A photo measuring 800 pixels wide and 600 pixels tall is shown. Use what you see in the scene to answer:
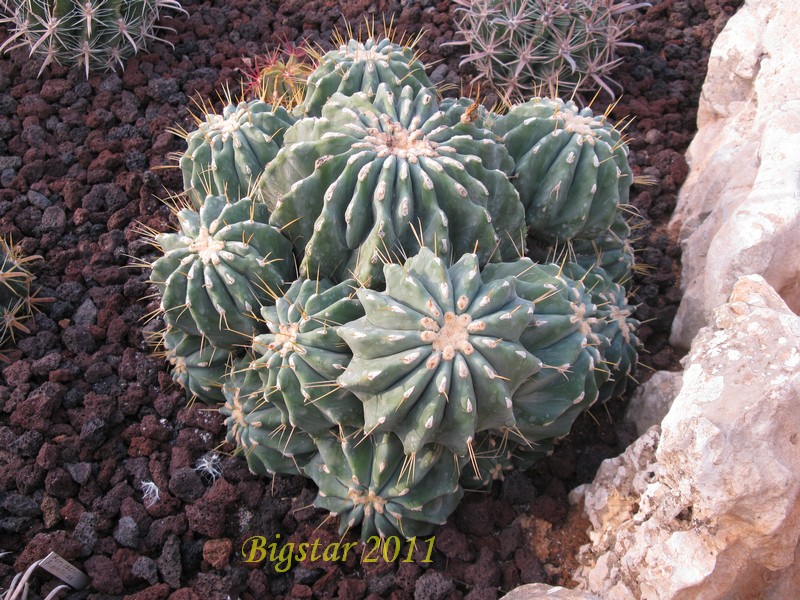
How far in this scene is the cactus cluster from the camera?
7.73ft

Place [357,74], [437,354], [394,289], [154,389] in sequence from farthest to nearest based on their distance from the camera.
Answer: [154,389]
[357,74]
[394,289]
[437,354]

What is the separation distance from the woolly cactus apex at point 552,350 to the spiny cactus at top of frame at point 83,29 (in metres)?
3.43

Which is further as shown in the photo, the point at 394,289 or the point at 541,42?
the point at 541,42

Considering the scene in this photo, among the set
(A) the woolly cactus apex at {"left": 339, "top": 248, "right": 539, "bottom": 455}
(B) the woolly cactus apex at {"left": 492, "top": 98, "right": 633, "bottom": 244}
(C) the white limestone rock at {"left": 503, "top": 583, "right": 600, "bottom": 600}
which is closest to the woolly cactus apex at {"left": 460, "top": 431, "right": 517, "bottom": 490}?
(C) the white limestone rock at {"left": 503, "top": 583, "right": 600, "bottom": 600}

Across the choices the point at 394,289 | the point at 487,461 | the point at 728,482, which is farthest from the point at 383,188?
the point at 728,482

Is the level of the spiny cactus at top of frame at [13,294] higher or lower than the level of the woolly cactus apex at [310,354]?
lower

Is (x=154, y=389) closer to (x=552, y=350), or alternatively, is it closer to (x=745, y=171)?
(x=552, y=350)

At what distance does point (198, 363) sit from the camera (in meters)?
3.29

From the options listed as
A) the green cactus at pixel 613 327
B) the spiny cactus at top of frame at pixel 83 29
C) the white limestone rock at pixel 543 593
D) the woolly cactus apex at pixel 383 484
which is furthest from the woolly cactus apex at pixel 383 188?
the spiny cactus at top of frame at pixel 83 29

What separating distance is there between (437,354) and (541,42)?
306 cm

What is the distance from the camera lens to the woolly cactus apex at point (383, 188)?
264 centimetres

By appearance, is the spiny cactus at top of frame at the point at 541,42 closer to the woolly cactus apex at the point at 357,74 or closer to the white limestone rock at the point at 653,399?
the woolly cactus apex at the point at 357,74

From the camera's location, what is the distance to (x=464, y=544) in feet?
10.3

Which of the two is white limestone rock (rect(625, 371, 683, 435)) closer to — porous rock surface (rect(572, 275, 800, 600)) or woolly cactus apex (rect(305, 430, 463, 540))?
porous rock surface (rect(572, 275, 800, 600))
